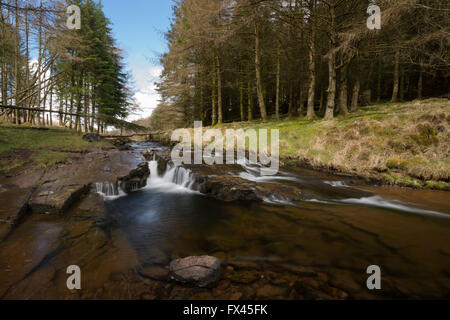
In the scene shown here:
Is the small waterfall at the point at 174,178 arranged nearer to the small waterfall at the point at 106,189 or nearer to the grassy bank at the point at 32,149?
the small waterfall at the point at 106,189

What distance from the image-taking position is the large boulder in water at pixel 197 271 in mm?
2342

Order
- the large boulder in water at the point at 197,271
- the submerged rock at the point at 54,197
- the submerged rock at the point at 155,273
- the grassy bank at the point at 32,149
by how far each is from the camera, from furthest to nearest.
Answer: the grassy bank at the point at 32,149, the submerged rock at the point at 54,197, the submerged rock at the point at 155,273, the large boulder in water at the point at 197,271

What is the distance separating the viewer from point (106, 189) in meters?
5.91

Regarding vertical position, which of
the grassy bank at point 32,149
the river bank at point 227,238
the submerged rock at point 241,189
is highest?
the grassy bank at point 32,149

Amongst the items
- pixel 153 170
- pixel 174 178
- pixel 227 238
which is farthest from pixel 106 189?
pixel 227 238

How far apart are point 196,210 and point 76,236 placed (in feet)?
8.68

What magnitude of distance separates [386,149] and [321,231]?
5.74 meters

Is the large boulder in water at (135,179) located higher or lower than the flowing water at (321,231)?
higher

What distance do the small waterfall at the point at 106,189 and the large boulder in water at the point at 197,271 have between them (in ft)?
14.7

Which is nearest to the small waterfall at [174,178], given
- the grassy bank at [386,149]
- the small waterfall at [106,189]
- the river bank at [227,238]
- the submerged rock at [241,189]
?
the submerged rock at [241,189]

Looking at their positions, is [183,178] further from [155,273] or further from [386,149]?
[386,149]

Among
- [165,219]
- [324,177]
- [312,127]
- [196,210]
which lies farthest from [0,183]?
[312,127]

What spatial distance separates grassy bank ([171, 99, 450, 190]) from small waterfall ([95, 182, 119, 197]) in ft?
24.7

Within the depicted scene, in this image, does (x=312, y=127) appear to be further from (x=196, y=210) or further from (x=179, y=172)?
(x=196, y=210)
